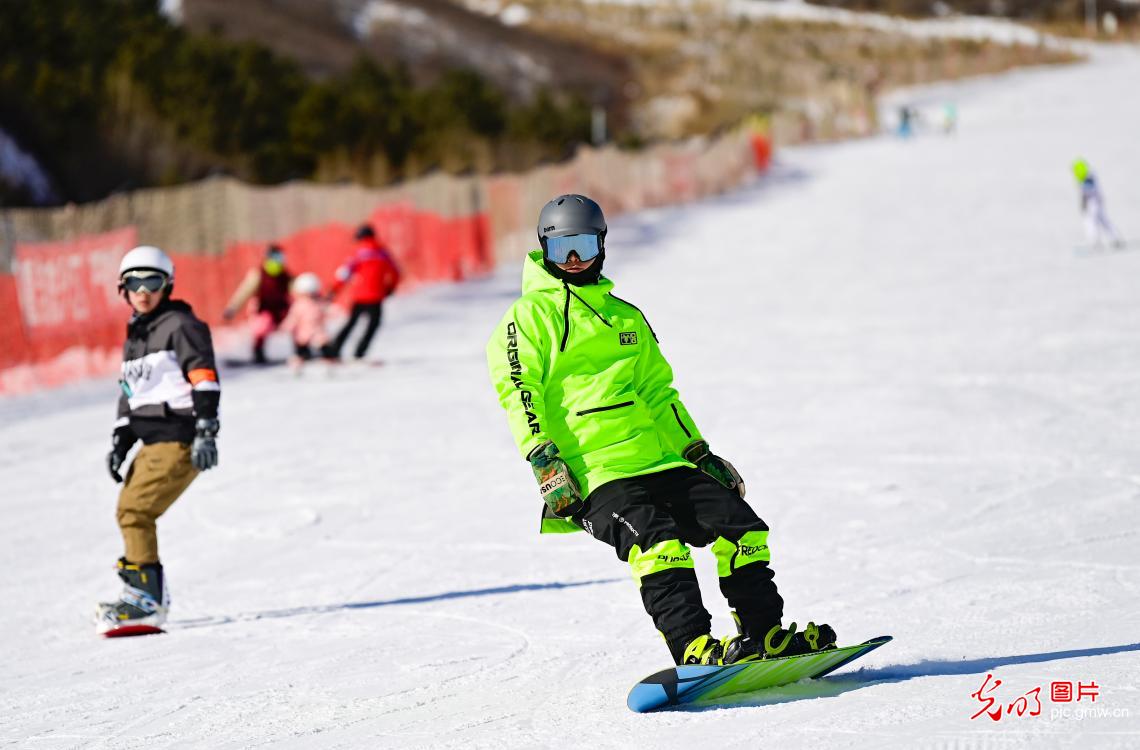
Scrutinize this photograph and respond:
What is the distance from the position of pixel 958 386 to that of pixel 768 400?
5.68 feet

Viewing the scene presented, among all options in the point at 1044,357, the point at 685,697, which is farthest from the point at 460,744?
the point at 1044,357

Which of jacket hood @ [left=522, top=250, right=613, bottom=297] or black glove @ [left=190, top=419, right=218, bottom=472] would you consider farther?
black glove @ [left=190, top=419, right=218, bottom=472]

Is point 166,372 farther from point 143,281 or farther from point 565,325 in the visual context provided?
point 565,325

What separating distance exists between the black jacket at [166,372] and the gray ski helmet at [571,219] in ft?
7.00

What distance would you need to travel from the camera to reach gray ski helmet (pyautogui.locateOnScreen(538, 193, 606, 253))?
526 centimetres

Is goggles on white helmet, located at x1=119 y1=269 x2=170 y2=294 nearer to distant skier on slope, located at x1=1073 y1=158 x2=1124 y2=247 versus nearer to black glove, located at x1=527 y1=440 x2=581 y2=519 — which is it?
black glove, located at x1=527 y1=440 x2=581 y2=519

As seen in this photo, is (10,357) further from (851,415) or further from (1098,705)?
(1098,705)

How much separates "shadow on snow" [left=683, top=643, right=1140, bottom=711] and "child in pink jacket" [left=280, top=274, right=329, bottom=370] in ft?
40.0

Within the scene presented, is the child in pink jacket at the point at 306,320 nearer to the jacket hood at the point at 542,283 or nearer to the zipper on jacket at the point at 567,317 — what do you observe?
the jacket hood at the point at 542,283

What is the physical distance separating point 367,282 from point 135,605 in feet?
33.1

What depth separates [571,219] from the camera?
526 centimetres

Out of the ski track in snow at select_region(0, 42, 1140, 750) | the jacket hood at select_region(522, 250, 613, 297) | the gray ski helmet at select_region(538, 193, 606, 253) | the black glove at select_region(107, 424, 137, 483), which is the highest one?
the gray ski helmet at select_region(538, 193, 606, 253)

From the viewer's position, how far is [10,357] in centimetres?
1592

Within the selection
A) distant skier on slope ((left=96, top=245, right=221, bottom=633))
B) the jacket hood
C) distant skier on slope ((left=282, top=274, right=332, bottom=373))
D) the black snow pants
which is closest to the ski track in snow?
the black snow pants
